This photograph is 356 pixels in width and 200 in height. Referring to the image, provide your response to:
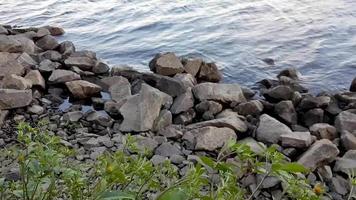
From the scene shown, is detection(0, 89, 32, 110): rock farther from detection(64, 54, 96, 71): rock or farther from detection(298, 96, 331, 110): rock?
detection(298, 96, 331, 110): rock

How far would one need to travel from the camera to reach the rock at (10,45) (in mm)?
6316

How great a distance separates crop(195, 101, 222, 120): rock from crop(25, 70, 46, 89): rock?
5.54 feet

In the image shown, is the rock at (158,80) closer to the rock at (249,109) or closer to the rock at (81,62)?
the rock at (81,62)

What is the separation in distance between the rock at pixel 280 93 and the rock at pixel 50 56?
8.46ft

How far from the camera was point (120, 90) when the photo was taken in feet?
17.6

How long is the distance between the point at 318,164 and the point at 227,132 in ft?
2.67

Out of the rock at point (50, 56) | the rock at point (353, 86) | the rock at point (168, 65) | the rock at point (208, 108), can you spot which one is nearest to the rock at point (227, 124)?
the rock at point (208, 108)

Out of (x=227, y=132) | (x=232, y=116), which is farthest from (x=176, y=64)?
(x=227, y=132)

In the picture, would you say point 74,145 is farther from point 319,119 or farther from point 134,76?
point 319,119

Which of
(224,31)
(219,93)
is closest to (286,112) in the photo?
(219,93)

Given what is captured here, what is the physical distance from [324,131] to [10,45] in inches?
154

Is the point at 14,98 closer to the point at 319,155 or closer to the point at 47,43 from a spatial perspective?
the point at 47,43

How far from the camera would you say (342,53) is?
23.4ft

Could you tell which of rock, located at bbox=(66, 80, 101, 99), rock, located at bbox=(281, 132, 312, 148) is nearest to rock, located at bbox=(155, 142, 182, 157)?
rock, located at bbox=(281, 132, 312, 148)
